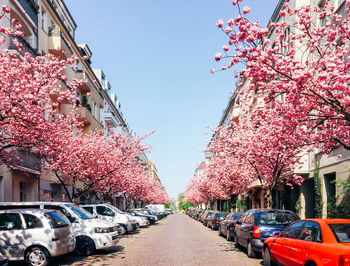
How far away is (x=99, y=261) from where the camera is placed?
11656 mm

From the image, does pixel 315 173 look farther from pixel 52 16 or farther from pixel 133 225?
pixel 52 16

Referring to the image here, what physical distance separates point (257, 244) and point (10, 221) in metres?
7.04

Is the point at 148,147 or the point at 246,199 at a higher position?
the point at 148,147

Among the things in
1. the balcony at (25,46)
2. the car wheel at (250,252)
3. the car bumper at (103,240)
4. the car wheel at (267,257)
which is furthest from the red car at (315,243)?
the balcony at (25,46)

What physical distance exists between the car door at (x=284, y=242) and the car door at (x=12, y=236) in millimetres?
6353

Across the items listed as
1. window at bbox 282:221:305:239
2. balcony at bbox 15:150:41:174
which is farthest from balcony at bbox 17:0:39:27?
window at bbox 282:221:305:239

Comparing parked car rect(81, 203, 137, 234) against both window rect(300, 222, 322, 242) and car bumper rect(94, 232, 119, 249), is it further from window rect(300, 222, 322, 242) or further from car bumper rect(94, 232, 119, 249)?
window rect(300, 222, 322, 242)

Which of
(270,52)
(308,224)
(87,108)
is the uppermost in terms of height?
(87,108)

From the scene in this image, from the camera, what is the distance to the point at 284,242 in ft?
28.1

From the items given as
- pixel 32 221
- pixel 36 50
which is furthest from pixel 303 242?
pixel 36 50

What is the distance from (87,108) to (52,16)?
28.5ft

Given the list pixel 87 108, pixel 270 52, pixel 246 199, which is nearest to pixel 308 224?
pixel 270 52

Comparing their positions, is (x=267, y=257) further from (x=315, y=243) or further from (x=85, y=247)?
(x=85, y=247)

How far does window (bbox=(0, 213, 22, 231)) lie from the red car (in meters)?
6.76
